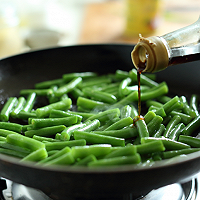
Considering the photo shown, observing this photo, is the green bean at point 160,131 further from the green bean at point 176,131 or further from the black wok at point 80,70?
the black wok at point 80,70

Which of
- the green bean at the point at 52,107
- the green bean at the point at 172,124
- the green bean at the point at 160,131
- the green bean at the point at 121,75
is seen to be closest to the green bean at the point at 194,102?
the green bean at the point at 172,124

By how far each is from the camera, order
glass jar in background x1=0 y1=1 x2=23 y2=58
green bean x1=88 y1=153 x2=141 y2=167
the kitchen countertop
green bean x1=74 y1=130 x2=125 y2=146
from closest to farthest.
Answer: green bean x1=88 y1=153 x2=141 y2=167
green bean x1=74 y1=130 x2=125 y2=146
glass jar in background x1=0 y1=1 x2=23 y2=58
the kitchen countertop

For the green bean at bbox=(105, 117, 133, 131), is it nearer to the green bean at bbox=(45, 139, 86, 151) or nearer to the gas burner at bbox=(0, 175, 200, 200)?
the green bean at bbox=(45, 139, 86, 151)

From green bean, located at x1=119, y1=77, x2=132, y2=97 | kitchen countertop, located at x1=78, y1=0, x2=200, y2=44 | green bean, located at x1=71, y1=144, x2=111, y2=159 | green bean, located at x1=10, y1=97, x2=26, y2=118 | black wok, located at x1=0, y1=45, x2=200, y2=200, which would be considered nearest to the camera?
black wok, located at x1=0, y1=45, x2=200, y2=200

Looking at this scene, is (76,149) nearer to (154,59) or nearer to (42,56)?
(154,59)

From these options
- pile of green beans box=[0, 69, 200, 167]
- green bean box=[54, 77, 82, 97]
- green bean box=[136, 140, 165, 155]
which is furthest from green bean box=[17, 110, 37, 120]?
green bean box=[136, 140, 165, 155]

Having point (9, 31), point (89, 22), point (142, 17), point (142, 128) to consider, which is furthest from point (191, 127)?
point (9, 31)

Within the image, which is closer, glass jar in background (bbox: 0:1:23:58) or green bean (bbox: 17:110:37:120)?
green bean (bbox: 17:110:37:120)

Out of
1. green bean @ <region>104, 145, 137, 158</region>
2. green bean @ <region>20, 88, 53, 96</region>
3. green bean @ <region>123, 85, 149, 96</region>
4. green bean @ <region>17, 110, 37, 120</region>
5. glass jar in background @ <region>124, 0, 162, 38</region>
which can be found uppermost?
glass jar in background @ <region>124, 0, 162, 38</region>

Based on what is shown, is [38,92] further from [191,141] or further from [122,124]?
[191,141]
